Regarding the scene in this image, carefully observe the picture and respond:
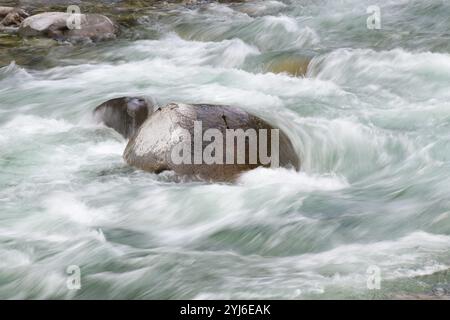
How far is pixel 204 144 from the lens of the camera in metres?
6.75

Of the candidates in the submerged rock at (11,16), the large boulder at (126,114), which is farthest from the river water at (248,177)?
the submerged rock at (11,16)

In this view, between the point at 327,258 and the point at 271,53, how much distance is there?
659 cm

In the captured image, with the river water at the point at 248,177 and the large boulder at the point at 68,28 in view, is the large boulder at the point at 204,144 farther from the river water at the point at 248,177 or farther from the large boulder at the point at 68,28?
the large boulder at the point at 68,28

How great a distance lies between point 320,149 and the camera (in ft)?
24.9

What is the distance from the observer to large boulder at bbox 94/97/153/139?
26.6ft

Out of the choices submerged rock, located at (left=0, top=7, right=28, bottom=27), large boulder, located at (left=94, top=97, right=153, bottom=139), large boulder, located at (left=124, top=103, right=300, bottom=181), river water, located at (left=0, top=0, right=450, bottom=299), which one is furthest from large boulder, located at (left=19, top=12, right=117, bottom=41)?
large boulder, located at (left=124, top=103, right=300, bottom=181)

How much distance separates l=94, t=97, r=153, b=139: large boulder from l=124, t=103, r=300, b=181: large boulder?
33.1 inches

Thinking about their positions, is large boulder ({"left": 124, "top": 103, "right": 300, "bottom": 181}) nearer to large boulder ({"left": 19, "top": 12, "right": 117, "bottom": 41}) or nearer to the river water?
the river water

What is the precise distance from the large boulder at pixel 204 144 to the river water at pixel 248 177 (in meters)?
0.17

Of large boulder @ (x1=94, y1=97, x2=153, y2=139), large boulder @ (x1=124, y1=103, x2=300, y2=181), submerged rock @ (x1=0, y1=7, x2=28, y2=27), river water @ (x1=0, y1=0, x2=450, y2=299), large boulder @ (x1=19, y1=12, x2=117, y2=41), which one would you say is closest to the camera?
river water @ (x1=0, y1=0, x2=450, y2=299)

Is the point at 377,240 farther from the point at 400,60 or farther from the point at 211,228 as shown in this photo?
the point at 400,60

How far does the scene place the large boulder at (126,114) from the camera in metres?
8.10
